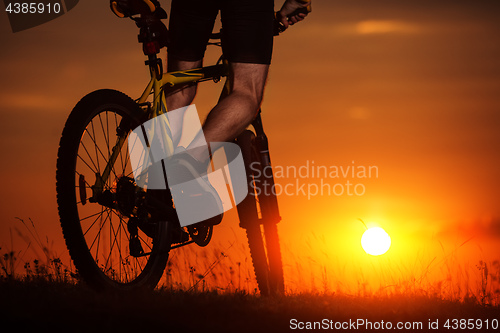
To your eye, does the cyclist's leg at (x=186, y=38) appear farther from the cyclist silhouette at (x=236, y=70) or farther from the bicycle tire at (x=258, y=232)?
the bicycle tire at (x=258, y=232)

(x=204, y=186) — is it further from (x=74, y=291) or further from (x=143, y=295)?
(x=74, y=291)

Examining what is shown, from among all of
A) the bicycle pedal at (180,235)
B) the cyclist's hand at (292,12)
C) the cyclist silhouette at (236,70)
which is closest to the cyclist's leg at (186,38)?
the cyclist silhouette at (236,70)

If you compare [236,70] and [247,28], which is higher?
[247,28]

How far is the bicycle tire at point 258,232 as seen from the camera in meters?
4.12

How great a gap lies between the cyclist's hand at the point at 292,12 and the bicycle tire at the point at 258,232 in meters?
0.71

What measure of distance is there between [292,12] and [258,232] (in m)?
1.37

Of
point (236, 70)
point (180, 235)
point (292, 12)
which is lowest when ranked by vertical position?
point (180, 235)

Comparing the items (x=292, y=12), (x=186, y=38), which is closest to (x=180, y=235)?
(x=186, y=38)

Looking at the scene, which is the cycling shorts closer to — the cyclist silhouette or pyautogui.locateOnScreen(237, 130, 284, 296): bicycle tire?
the cyclist silhouette

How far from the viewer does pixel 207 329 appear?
2865 millimetres

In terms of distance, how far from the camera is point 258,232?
4.22 metres

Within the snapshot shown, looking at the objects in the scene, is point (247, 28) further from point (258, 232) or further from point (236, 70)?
point (258, 232)

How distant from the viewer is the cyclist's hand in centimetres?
397

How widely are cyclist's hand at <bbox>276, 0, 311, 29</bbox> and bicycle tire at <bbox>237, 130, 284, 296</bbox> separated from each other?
713mm
